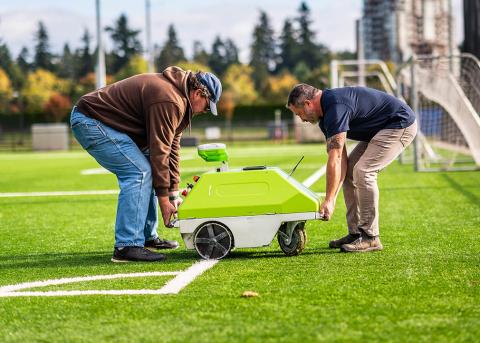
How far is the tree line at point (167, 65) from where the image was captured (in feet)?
314

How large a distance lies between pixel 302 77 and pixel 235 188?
120464 millimetres

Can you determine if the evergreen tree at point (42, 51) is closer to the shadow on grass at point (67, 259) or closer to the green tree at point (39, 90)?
the green tree at point (39, 90)

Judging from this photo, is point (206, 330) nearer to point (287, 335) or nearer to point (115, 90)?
point (287, 335)

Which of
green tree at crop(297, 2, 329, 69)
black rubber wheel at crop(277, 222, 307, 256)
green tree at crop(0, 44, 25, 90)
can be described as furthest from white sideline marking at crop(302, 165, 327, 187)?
green tree at crop(297, 2, 329, 69)

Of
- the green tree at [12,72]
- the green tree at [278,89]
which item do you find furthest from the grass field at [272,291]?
the green tree at [278,89]

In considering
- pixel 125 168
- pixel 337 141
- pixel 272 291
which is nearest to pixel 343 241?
pixel 337 141

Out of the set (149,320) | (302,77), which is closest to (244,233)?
(149,320)

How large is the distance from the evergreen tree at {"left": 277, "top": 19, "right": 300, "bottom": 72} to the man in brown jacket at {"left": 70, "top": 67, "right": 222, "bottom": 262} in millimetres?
135113

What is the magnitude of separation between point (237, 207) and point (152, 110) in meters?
0.98

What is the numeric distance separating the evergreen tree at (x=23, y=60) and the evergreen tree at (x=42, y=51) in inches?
57.4

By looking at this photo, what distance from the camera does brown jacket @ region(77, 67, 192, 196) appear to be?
6625 millimetres

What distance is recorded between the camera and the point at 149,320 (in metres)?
4.69

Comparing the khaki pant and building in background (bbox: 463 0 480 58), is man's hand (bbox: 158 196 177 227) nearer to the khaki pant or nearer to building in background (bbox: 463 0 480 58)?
the khaki pant

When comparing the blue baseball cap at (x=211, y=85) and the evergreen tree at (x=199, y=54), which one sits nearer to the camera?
the blue baseball cap at (x=211, y=85)
